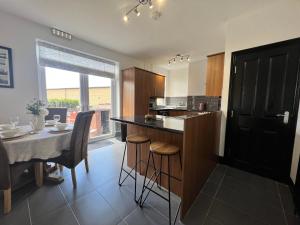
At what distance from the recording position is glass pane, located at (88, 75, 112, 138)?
3725mm

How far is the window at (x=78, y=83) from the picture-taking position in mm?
2842

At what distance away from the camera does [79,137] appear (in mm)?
1871

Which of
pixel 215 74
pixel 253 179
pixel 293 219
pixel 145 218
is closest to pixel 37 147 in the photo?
pixel 145 218

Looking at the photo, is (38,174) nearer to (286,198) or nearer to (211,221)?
(211,221)

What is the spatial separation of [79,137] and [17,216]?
94cm

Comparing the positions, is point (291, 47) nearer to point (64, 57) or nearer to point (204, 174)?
point (204, 174)

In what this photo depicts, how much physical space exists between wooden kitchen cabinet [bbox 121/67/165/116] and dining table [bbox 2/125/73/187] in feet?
7.38

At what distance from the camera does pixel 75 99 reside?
134 inches

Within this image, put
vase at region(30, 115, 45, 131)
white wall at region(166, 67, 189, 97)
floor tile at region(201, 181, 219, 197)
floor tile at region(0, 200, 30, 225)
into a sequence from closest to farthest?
floor tile at region(0, 200, 30, 225), floor tile at region(201, 181, 219, 197), vase at region(30, 115, 45, 131), white wall at region(166, 67, 189, 97)

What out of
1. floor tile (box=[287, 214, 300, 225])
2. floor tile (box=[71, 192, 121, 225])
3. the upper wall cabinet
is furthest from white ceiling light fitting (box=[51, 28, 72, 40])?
floor tile (box=[287, 214, 300, 225])

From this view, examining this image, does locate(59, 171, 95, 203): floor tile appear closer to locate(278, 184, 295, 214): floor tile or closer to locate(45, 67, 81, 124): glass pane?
locate(45, 67, 81, 124): glass pane

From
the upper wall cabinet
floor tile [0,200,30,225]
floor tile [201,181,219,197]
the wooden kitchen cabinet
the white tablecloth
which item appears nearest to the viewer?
floor tile [0,200,30,225]

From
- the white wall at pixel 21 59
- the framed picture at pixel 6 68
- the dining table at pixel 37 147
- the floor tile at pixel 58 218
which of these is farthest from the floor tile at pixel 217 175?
the framed picture at pixel 6 68

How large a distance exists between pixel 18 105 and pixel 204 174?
334 cm
